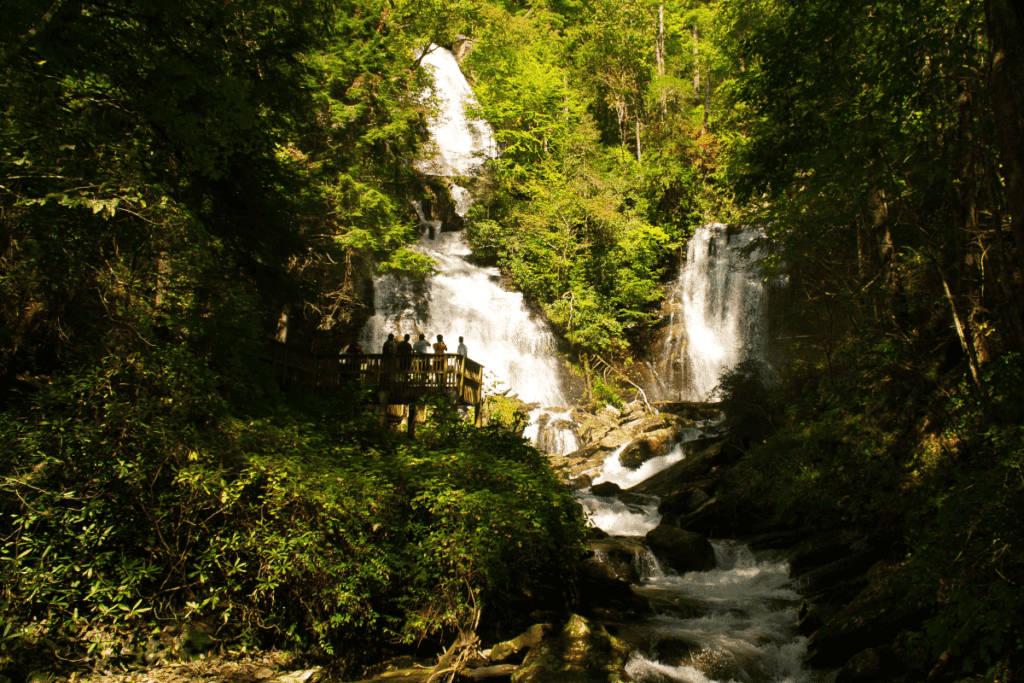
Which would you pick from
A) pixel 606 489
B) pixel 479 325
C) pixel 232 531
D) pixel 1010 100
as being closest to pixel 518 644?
pixel 232 531

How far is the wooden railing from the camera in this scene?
1435 cm

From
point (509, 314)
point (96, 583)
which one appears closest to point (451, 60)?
point (509, 314)

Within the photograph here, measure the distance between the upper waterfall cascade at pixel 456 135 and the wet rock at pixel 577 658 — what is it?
23652 millimetres

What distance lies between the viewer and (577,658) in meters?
7.07

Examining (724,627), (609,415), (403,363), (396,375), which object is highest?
(403,363)

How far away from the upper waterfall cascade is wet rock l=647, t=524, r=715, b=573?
20911 mm

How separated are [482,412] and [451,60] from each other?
21.9 metres

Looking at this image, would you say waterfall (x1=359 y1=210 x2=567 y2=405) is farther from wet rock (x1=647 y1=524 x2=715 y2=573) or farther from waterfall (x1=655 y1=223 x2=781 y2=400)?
wet rock (x1=647 y1=524 x2=715 y2=573)

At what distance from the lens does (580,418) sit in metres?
20.3

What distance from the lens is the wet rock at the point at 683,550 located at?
36.1ft

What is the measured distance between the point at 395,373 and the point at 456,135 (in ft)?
59.4

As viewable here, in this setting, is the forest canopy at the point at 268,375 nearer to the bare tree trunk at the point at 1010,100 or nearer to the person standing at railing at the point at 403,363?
the bare tree trunk at the point at 1010,100

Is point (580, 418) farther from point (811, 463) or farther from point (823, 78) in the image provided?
point (823, 78)

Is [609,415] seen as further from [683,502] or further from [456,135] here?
[456,135]
